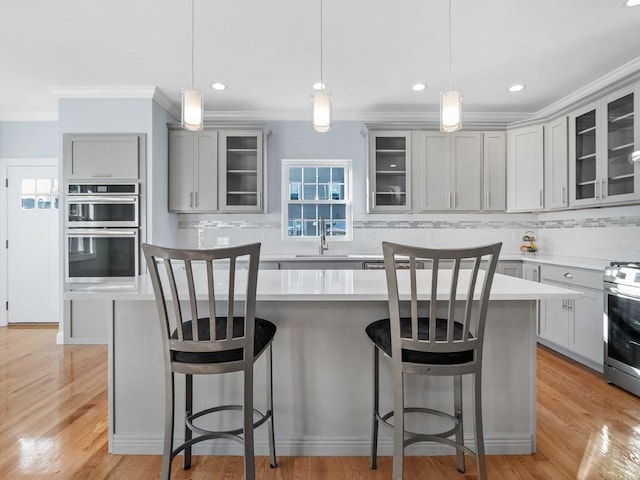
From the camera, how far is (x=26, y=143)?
4.77m

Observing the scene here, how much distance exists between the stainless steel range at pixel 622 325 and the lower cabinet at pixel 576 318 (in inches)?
4.9

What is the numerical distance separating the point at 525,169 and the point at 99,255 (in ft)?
15.3

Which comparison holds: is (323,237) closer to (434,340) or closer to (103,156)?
(103,156)

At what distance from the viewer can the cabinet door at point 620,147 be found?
3041mm

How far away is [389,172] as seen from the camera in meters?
4.39

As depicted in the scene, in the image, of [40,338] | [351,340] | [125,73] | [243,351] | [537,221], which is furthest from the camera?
[537,221]

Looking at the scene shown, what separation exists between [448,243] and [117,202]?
3.80 metres

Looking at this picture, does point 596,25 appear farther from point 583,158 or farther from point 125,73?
point 125,73

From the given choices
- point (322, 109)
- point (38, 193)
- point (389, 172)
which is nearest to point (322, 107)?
point (322, 109)

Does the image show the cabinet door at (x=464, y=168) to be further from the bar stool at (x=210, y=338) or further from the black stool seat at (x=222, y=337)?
the bar stool at (x=210, y=338)

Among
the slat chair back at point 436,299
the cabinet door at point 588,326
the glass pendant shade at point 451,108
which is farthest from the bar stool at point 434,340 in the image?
the cabinet door at point 588,326

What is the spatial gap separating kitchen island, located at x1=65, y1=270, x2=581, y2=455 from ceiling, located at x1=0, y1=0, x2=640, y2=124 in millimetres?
1884

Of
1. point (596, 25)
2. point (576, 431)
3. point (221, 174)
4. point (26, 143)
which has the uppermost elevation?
point (596, 25)

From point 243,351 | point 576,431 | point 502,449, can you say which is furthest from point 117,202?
point 576,431
